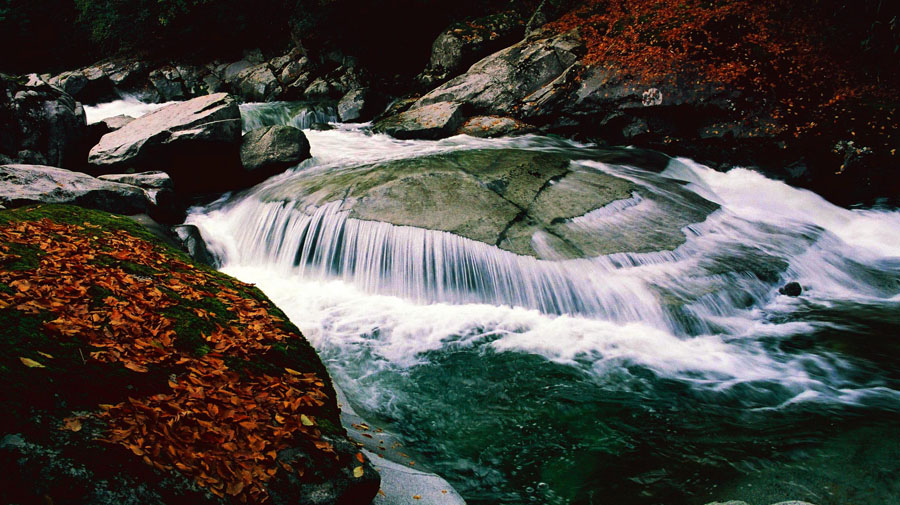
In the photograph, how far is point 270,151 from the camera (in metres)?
11.0

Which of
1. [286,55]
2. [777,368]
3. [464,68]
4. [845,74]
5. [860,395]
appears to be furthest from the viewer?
[286,55]

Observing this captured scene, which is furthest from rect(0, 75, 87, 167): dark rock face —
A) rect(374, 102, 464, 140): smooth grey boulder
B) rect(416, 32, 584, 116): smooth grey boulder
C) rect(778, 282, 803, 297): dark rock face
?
rect(778, 282, 803, 297): dark rock face

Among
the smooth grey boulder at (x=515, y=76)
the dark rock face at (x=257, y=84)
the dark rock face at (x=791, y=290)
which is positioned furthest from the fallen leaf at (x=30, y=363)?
the dark rock face at (x=257, y=84)

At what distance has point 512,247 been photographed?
7.23 m

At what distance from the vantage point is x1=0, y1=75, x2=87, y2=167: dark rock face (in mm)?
9344

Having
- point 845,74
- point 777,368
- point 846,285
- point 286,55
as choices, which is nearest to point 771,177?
point 845,74

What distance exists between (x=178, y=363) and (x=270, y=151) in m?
9.13

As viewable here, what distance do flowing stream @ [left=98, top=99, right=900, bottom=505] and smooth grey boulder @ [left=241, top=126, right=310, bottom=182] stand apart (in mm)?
1028

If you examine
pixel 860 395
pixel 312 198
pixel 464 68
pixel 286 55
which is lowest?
pixel 860 395

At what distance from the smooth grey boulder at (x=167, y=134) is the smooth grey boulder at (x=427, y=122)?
425cm

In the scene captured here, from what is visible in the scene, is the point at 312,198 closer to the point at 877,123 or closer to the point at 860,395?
the point at 860,395

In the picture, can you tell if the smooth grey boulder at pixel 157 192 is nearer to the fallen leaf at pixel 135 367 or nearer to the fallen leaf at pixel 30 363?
the fallen leaf at pixel 135 367

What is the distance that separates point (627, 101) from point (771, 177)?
376 cm

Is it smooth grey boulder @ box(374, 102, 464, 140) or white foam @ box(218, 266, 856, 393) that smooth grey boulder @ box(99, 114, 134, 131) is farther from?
white foam @ box(218, 266, 856, 393)
